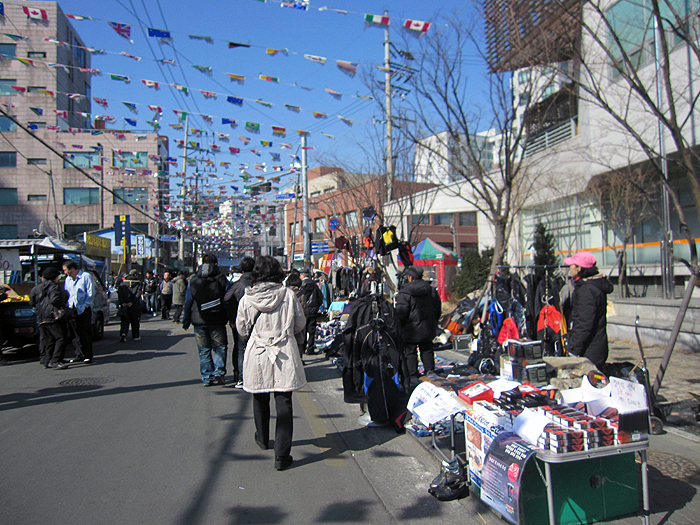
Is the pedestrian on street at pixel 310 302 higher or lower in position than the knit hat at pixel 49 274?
lower

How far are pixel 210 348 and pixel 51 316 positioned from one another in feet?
11.3

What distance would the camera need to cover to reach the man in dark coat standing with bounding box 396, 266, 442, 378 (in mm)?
6738

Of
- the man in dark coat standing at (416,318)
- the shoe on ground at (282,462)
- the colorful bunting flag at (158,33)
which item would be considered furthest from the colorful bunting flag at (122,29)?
the shoe on ground at (282,462)

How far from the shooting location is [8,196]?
138 feet

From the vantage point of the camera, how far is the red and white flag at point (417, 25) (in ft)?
31.0

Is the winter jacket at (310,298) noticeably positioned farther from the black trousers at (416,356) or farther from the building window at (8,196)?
the building window at (8,196)

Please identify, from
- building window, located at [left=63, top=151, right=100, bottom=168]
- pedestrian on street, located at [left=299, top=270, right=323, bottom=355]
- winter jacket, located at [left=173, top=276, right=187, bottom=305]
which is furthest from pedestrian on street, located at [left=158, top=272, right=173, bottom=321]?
building window, located at [left=63, top=151, right=100, bottom=168]

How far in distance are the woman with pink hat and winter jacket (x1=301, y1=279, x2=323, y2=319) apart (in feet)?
16.8

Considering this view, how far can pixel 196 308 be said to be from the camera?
700 cm

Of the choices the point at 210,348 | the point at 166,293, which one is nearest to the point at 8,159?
the point at 166,293

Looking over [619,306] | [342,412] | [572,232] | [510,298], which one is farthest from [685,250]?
[342,412]

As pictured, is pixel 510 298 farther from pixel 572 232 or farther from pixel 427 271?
pixel 427 271

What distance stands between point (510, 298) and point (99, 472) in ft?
20.5

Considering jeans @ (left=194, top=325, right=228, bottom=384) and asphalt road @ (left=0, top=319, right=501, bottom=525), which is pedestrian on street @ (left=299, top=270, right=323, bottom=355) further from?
asphalt road @ (left=0, top=319, right=501, bottom=525)
